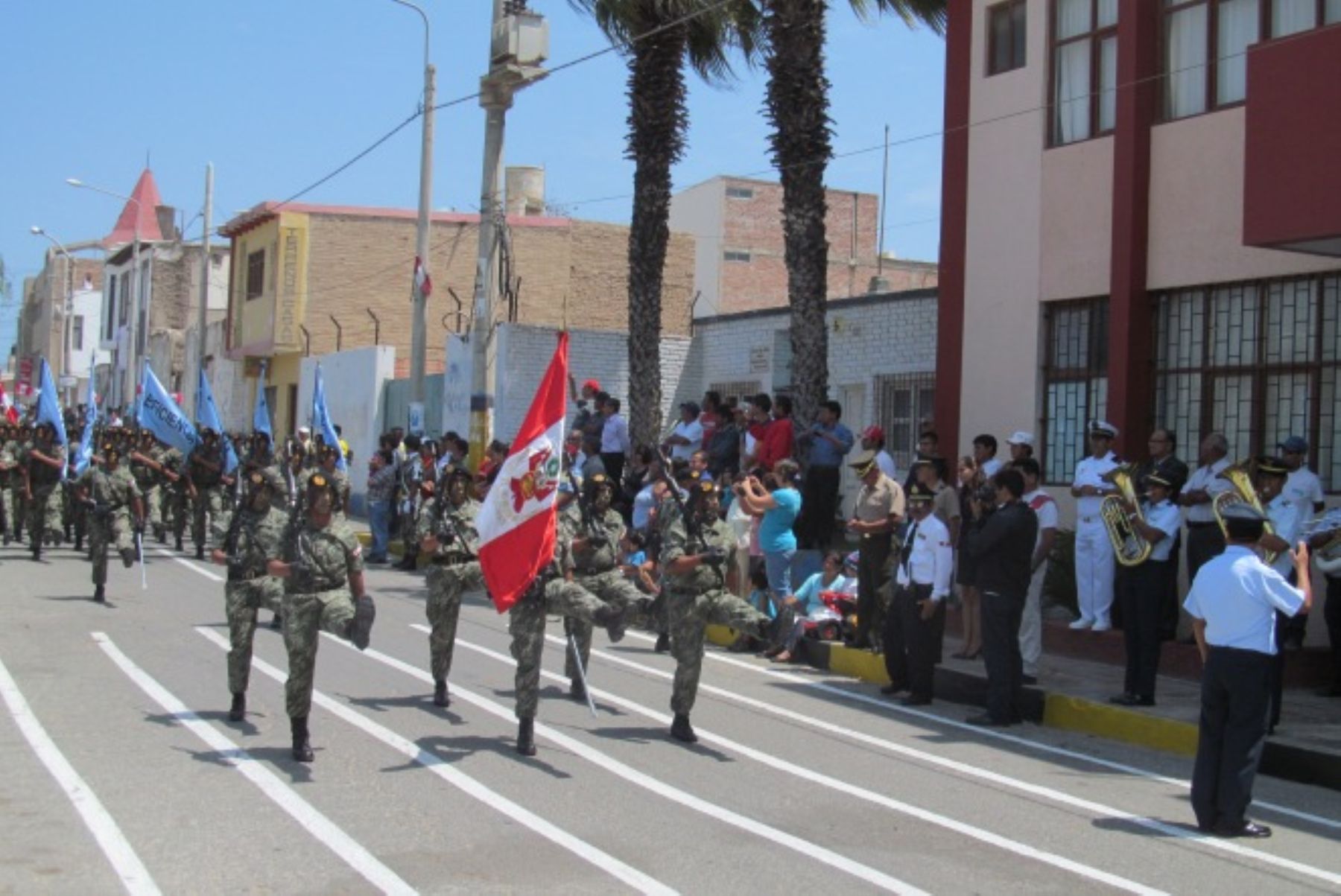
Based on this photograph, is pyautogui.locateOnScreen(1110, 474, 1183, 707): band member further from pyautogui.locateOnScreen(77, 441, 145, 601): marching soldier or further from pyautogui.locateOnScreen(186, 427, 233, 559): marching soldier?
pyautogui.locateOnScreen(186, 427, 233, 559): marching soldier

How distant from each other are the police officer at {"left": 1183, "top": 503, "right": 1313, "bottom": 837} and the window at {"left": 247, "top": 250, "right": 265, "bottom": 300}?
36.4 meters

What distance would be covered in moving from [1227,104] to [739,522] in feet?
20.9

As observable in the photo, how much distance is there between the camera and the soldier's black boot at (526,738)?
10.1 metres

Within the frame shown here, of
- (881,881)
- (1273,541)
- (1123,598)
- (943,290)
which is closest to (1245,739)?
(1273,541)

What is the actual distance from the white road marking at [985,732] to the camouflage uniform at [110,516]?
5.86 metres

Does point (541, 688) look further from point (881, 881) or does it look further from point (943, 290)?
point (943, 290)

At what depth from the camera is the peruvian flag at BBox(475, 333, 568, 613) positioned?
1041cm

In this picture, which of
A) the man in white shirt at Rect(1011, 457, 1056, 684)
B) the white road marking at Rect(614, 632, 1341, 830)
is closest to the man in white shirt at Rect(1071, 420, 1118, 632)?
the man in white shirt at Rect(1011, 457, 1056, 684)

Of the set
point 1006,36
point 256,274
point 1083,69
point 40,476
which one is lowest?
point 40,476

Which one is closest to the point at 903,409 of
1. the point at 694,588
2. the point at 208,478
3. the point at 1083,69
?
the point at 1083,69

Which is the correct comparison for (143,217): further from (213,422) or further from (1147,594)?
(1147,594)

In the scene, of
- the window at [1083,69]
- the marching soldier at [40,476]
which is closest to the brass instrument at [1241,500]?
the window at [1083,69]

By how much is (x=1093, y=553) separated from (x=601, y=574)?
205 inches

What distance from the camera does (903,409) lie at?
74.9 feet
